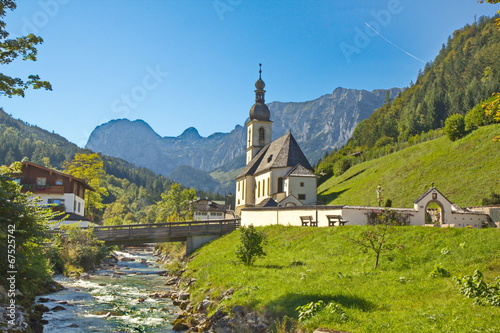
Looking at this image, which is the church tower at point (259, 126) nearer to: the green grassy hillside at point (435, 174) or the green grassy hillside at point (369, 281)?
the green grassy hillside at point (435, 174)

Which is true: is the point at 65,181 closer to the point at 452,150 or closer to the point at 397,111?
the point at 452,150

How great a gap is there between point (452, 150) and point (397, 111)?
84.7m

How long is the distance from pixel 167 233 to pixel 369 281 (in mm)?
28621

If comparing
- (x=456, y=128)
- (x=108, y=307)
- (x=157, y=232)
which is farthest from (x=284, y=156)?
(x=108, y=307)

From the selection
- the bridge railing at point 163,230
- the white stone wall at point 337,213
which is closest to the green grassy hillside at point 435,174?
the white stone wall at point 337,213

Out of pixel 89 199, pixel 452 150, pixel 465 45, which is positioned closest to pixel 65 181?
pixel 89 199

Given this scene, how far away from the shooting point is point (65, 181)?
5103 cm

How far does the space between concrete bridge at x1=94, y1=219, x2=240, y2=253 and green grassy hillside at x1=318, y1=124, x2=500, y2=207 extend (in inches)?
951

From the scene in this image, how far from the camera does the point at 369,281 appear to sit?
1641 centimetres

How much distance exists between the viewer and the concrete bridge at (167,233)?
39.8 metres

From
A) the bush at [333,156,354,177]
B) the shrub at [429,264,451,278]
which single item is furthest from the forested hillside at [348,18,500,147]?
the shrub at [429,264,451,278]

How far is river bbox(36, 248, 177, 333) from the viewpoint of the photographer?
18.3m

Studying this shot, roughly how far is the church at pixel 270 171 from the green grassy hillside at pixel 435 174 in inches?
433

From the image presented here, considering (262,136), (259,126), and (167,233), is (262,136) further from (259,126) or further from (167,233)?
(167,233)
